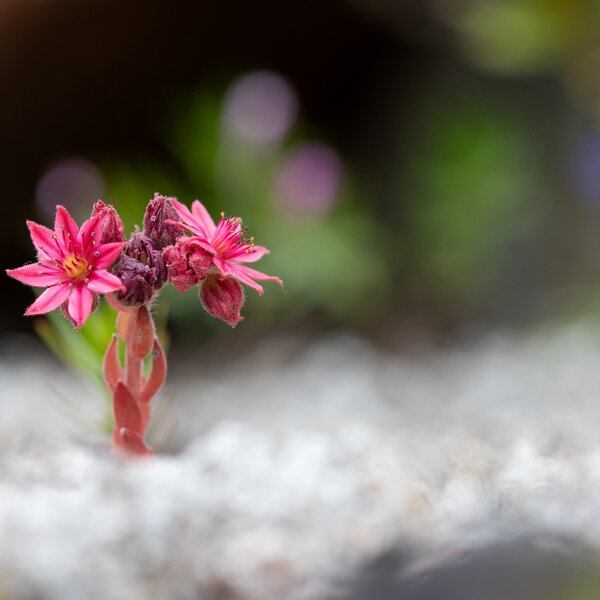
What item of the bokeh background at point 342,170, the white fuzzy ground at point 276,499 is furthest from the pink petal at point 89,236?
the bokeh background at point 342,170

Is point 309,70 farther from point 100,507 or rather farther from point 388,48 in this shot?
point 100,507

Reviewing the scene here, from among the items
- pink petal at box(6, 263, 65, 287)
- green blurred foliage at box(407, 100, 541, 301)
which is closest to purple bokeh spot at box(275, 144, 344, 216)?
green blurred foliage at box(407, 100, 541, 301)

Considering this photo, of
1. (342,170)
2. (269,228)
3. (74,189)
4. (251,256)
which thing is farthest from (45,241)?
(342,170)

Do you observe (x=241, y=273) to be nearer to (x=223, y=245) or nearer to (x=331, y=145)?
(x=223, y=245)

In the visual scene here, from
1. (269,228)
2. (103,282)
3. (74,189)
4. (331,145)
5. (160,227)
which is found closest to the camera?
(103,282)

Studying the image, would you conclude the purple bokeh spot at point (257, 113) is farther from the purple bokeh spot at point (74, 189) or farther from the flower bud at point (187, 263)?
the flower bud at point (187, 263)

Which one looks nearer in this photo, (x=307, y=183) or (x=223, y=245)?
(x=223, y=245)
